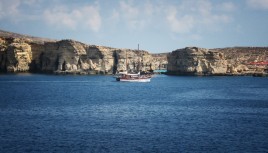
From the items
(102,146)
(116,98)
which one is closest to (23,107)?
(116,98)

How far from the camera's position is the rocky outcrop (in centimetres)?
15500

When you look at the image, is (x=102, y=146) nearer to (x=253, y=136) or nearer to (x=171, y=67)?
(x=253, y=136)

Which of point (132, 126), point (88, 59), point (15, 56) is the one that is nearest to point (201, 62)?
point (88, 59)

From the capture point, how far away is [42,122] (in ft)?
150

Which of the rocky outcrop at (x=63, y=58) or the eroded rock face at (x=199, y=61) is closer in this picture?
the eroded rock face at (x=199, y=61)

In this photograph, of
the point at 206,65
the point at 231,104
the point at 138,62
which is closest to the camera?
the point at 231,104

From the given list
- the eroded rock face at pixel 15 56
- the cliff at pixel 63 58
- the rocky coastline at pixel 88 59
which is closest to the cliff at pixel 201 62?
the rocky coastline at pixel 88 59

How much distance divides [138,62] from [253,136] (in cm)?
13131

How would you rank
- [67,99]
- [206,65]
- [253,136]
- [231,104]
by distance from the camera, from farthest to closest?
[206,65] < [67,99] < [231,104] < [253,136]

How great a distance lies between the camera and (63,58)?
6117 inches

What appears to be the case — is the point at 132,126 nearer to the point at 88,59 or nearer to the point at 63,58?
the point at 63,58

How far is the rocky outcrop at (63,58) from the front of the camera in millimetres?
155000

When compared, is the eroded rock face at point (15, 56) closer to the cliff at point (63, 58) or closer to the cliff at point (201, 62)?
the cliff at point (63, 58)

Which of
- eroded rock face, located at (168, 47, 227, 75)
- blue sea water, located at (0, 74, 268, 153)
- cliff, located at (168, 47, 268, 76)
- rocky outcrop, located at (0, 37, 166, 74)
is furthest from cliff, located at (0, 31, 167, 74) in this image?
blue sea water, located at (0, 74, 268, 153)
